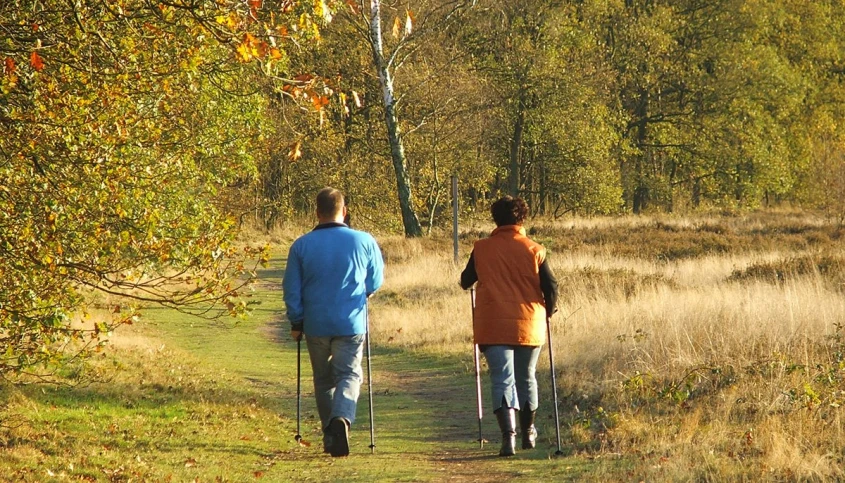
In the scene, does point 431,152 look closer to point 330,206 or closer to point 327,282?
point 330,206

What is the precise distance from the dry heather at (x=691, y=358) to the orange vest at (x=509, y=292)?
1.20 metres

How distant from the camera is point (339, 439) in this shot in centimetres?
953

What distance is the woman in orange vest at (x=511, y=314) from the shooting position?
993 centimetres

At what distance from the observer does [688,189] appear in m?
59.9

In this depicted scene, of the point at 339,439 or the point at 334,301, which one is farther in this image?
the point at 334,301

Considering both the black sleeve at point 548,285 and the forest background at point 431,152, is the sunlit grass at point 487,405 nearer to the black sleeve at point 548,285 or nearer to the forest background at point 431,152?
the forest background at point 431,152

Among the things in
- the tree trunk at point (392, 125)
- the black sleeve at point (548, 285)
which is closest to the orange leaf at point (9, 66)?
the black sleeve at point (548, 285)

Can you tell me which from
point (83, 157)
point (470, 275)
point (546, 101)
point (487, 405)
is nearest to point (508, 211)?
point (470, 275)

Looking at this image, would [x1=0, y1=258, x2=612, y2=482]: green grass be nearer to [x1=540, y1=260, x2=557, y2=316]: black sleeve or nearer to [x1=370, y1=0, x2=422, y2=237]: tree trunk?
[x1=540, y1=260, x2=557, y2=316]: black sleeve

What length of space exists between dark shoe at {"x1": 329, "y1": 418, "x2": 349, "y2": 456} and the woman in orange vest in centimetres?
131

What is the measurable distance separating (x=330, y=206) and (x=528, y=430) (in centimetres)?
256

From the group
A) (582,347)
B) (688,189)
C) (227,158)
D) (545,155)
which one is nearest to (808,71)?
(688,189)

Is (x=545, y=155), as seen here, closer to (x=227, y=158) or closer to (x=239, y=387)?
(x=227, y=158)

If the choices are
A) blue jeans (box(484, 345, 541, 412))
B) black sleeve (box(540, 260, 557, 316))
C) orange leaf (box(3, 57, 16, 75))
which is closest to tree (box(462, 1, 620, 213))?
black sleeve (box(540, 260, 557, 316))
